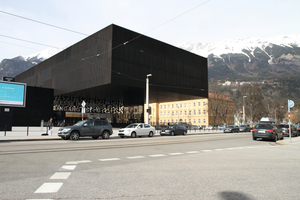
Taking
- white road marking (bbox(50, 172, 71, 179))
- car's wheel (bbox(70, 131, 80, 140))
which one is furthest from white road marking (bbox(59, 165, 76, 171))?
car's wheel (bbox(70, 131, 80, 140))

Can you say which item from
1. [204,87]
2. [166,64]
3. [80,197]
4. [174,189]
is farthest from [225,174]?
[204,87]

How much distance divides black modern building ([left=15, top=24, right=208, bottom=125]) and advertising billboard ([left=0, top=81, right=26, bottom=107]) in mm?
12756

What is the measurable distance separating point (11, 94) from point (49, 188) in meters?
23.6

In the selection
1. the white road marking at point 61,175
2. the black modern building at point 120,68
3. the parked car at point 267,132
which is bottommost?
the white road marking at point 61,175

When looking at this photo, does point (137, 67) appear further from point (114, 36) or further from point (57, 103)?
point (57, 103)

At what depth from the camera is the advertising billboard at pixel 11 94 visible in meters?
24.6

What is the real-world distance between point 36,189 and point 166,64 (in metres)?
40.8

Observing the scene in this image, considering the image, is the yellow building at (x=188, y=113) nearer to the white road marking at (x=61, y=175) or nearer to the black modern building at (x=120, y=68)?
the black modern building at (x=120, y=68)

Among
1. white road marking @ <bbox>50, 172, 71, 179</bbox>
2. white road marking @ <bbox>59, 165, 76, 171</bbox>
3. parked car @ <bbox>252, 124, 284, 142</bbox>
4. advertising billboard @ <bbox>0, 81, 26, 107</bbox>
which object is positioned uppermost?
advertising billboard @ <bbox>0, 81, 26, 107</bbox>

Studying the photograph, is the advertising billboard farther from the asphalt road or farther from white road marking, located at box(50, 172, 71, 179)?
white road marking, located at box(50, 172, 71, 179)

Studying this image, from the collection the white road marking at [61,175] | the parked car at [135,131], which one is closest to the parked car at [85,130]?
the parked car at [135,131]

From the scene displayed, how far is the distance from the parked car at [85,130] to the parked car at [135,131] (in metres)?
3.22

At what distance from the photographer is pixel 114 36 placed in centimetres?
3625

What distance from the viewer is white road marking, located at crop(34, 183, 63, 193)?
16.0ft
